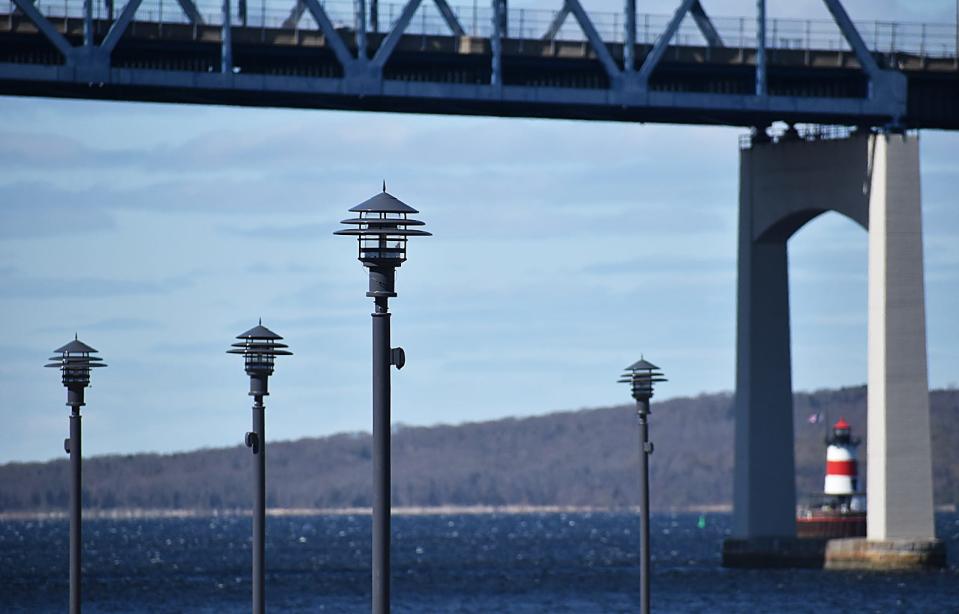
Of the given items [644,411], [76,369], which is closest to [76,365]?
[76,369]

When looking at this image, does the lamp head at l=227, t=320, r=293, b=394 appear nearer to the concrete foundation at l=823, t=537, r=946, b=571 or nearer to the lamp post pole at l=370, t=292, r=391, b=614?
the lamp post pole at l=370, t=292, r=391, b=614

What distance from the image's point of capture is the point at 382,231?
966 inches

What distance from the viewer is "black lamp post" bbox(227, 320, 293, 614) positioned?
31500 mm

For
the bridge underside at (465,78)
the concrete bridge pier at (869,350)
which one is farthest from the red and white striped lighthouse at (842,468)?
the bridge underside at (465,78)

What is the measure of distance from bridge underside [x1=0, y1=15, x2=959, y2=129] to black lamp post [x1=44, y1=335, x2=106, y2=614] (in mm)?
34130

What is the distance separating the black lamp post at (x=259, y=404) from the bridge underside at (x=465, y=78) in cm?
3837

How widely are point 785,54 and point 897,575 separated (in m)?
17.7

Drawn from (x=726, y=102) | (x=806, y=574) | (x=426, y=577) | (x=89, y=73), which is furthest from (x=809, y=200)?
(x=426, y=577)

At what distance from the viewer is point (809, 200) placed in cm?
7819

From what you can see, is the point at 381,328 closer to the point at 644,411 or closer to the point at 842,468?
the point at 644,411

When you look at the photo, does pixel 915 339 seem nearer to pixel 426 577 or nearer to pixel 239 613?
pixel 239 613

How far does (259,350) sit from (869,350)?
45984 millimetres

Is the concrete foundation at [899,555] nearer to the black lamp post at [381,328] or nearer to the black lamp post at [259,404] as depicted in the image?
the black lamp post at [259,404]

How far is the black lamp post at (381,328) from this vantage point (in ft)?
77.4
